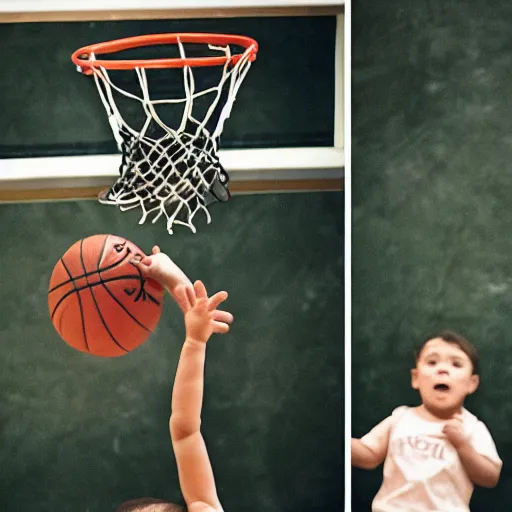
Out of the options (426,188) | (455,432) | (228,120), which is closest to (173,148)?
(228,120)

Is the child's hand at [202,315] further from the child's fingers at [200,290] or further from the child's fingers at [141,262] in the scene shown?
the child's fingers at [141,262]

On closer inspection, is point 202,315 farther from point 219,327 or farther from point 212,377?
point 212,377

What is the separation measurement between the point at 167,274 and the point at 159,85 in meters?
0.54

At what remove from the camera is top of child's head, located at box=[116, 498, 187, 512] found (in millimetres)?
2082

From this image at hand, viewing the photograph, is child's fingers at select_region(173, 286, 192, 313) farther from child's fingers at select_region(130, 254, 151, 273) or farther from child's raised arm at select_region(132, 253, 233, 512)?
child's fingers at select_region(130, 254, 151, 273)

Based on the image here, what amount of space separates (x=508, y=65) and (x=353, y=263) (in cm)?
72

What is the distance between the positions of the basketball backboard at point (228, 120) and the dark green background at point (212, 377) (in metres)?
0.09

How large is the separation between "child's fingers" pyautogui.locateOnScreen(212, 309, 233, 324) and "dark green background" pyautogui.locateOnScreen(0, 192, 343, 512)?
0.07 ft

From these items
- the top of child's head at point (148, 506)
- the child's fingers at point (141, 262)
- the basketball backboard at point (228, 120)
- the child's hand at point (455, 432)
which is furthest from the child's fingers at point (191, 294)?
the child's hand at point (455, 432)

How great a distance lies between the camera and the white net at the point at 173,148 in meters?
2.10

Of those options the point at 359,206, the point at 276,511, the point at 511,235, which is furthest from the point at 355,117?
the point at 276,511

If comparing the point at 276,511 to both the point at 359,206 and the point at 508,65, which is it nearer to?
the point at 359,206

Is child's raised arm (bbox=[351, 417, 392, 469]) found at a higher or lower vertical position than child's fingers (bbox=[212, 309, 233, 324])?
lower

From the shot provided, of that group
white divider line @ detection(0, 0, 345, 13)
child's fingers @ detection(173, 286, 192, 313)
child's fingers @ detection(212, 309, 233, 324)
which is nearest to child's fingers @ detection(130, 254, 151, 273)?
child's fingers @ detection(173, 286, 192, 313)
